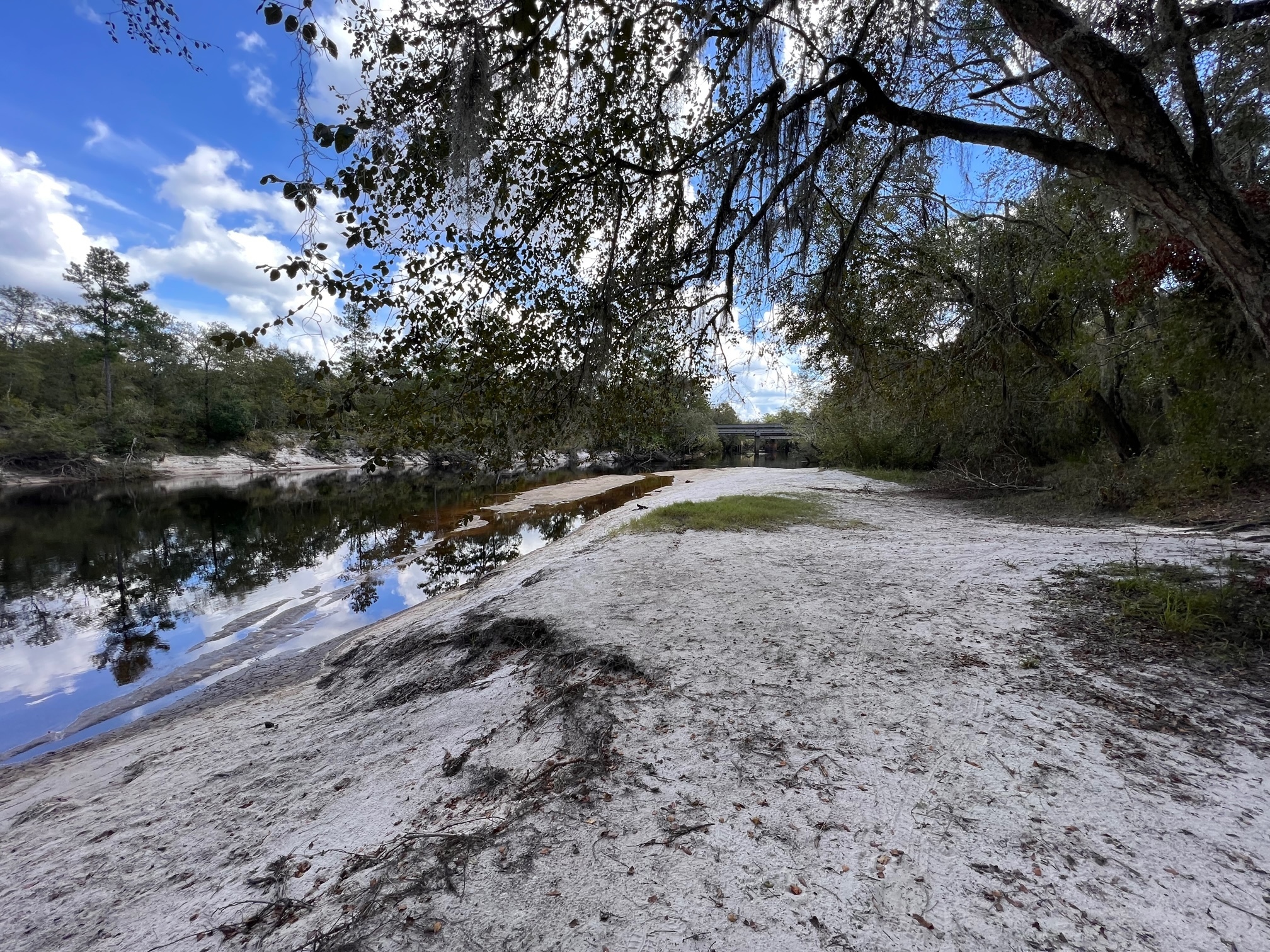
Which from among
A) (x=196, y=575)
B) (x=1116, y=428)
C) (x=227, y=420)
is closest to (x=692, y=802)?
(x=1116, y=428)

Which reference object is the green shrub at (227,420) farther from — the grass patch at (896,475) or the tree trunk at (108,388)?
the grass patch at (896,475)

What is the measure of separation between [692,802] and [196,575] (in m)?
14.8

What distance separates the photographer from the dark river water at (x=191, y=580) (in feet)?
23.6

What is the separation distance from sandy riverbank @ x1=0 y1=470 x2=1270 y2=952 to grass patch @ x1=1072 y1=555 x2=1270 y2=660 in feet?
1.95

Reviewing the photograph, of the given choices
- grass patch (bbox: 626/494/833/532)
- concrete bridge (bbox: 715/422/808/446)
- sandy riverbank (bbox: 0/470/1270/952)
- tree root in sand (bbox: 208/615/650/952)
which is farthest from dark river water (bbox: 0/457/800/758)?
concrete bridge (bbox: 715/422/808/446)

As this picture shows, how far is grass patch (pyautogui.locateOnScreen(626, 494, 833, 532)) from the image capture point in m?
9.78

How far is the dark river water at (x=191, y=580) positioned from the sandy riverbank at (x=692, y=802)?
7.54 feet

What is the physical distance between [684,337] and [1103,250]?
9105 mm

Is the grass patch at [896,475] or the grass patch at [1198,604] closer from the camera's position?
the grass patch at [1198,604]

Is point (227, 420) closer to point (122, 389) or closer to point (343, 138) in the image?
point (122, 389)

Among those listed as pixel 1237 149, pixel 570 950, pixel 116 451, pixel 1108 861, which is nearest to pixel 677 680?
pixel 570 950

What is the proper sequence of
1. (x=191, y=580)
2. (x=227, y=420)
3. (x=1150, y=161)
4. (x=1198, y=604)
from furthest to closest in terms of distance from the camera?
(x=227, y=420)
(x=191, y=580)
(x=1198, y=604)
(x=1150, y=161)

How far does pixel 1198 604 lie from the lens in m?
4.06

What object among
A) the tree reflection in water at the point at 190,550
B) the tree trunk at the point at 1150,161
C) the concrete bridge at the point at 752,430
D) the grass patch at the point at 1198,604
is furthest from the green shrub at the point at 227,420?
the grass patch at the point at 1198,604
